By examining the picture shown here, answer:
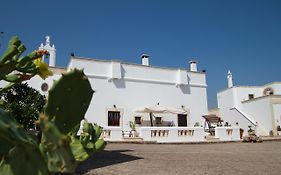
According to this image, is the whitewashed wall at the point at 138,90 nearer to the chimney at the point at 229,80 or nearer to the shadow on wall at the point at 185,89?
the shadow on wall at the point at 185,89

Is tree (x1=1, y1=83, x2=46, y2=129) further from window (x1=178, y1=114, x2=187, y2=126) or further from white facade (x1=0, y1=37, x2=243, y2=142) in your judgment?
window (x1=178, y1=114, x2=187, y2=126)

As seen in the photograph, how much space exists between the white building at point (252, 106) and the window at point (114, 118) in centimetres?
1484

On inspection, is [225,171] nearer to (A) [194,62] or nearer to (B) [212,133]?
(B) [212,133]

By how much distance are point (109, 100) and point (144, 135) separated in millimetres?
5167

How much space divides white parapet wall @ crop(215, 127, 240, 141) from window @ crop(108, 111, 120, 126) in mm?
6634

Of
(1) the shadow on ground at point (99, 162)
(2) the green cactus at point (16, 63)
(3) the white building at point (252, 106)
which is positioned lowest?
(1) the shadow on ground at point (99, 162)

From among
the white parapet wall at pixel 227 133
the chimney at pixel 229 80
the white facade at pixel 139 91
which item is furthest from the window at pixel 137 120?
the chimney at pixel 229 80

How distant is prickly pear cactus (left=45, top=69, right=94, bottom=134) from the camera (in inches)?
49.9

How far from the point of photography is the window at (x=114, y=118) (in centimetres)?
1831

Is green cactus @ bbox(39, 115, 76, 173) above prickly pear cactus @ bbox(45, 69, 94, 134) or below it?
below

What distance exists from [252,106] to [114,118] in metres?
16.7

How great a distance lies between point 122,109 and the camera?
18.8m

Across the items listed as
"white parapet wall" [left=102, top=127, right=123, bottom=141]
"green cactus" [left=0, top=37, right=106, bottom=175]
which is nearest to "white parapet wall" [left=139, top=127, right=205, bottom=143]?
"white parapet wall" [left=102, top=127, right=123, bottom=141]

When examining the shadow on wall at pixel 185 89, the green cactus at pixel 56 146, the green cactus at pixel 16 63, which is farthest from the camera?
the shadow on wall at pixel 185 89
